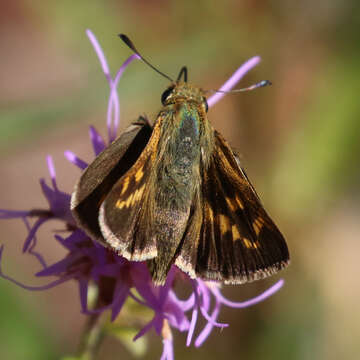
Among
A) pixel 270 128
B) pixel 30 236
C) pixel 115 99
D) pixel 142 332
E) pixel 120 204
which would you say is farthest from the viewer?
pixel 270 128

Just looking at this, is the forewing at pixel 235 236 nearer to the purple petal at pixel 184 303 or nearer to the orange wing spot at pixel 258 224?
the orange wing spot at pixel 258 224

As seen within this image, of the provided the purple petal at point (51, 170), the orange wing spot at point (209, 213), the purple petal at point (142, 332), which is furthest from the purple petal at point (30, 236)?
the orange wing spot at point (209, 213)

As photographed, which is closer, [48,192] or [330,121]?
[48,192]

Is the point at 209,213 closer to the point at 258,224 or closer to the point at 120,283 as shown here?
the point at 258,224

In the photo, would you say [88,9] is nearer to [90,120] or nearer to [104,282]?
[90,120]

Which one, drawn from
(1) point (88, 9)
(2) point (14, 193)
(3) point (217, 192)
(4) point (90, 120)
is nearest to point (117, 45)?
(1) point (88, 9)

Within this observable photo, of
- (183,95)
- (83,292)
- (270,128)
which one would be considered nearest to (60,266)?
(83,292)
